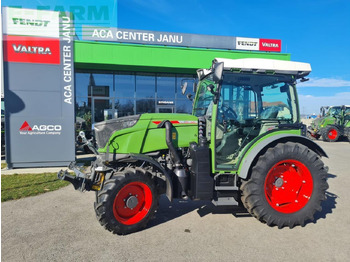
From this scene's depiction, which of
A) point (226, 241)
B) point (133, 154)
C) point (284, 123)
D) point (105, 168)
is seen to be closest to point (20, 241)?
point (105, 168)

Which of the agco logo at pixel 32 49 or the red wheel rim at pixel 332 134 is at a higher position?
the agco logo at pixel 32 49

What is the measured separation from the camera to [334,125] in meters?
16.2

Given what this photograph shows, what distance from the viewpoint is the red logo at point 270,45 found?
14.5 metres

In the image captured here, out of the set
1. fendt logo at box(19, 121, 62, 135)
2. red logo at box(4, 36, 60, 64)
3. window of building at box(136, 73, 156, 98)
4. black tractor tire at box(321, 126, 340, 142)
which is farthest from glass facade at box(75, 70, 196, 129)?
black tractor tire at box(321, 126, 340, 142)

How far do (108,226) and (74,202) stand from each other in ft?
5.79

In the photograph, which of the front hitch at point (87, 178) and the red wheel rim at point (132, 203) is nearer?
the red wheel rim at point (132, 203)

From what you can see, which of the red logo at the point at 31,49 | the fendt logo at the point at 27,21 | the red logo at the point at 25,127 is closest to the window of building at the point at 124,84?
the red logo at the point at 31,49

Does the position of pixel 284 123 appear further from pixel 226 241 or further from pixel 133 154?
pixel 133 154

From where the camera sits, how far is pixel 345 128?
16.0 metres

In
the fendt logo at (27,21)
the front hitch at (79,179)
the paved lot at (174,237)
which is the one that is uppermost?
the fendt logo at (27,21)

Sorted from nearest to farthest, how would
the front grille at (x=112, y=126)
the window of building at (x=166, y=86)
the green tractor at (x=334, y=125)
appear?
the front grille at (x=112, y=126) → the window of building at (x=166, y=86) → the green tractor at (x=334, y=125)

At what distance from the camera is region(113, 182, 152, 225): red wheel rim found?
334 centimetres

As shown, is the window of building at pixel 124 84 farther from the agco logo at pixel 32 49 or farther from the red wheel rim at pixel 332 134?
the red wheel rim at pixel 332 134

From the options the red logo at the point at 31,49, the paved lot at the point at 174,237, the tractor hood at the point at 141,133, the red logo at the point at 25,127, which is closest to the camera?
the paved lot at the point at 174,237
